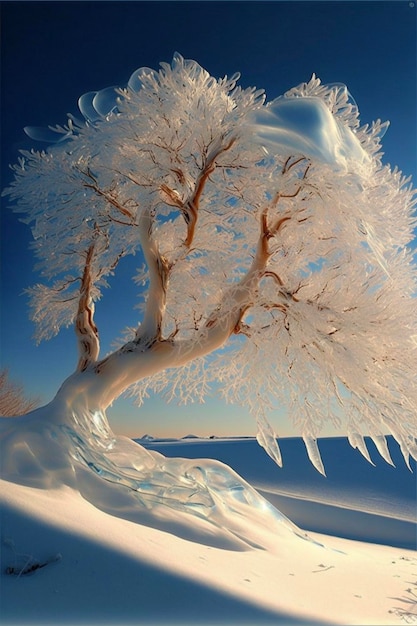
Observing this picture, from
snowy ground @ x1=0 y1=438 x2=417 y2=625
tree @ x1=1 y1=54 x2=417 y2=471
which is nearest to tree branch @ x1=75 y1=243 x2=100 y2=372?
tree @ x1=1 y1=54 x2=417 y2=471

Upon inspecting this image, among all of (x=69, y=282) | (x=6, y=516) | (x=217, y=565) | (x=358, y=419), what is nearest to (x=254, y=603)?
(x=217, y=565)

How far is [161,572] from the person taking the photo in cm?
273

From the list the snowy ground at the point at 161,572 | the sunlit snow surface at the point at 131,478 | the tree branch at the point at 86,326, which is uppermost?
the tree branch at the point at 86,326

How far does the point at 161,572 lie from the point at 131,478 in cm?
152

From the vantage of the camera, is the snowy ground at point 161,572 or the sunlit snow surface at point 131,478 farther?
the sunlit snow surface at point 131,478

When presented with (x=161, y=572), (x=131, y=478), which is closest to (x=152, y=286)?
(x=131, y=478)

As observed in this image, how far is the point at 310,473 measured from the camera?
1009 cm

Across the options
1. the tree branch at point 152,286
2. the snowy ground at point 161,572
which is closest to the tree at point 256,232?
the tree branch at point 152,286

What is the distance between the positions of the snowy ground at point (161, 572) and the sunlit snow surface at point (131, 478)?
0.03m

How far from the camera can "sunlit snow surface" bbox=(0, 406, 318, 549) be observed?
387 cm

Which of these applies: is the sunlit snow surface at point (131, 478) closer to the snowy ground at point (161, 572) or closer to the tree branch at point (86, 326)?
the snowy ground at point (161, 572)

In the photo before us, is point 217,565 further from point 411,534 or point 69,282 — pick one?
point 411,534

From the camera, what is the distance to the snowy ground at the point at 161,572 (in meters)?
2.47

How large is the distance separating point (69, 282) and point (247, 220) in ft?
6.91
